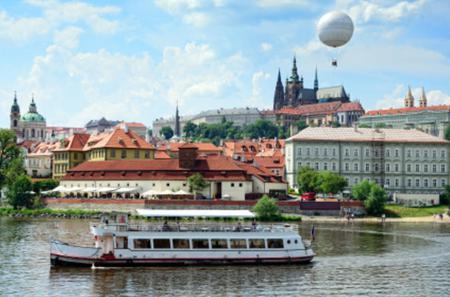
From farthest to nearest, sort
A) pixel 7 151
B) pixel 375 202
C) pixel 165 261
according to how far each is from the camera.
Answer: pixel 7 151
pixel 375 202
pixel 165 261

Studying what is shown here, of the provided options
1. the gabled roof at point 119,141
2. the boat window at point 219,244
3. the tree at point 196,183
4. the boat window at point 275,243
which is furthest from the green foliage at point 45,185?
the boat window at point 275,243

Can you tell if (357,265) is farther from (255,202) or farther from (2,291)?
(255,202)

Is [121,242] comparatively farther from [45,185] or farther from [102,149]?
[45,185]

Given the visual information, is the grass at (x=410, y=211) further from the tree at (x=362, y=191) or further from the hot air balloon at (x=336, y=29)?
the hot air balloon at (x=336, y=29)

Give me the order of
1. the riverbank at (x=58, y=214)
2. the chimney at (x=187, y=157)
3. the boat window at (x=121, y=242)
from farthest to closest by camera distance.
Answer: the chimney at (x=187, y=157), the riverbank at (x=58, y=214), the boat window at (x=121, y=242)

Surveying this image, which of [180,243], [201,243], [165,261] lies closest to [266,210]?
[201,243]

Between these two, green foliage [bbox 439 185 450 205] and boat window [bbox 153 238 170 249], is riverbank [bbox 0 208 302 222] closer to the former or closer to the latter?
green foliage [bbox 439 185 450 205]

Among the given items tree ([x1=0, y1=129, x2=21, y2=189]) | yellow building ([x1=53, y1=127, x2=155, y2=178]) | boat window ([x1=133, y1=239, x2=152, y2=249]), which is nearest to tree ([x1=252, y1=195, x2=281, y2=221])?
yellow building ([x1=53, y1=127, x2=155, y2=178])

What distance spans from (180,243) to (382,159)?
69.2 metres

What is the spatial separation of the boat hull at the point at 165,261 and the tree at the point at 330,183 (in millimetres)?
51884

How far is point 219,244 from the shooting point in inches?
2036

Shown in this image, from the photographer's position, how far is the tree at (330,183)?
10362cm

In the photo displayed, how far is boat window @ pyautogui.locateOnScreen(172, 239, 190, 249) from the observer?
51.1m

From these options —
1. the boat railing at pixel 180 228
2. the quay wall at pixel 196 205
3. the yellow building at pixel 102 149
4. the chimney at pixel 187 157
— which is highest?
the yellow building at pixel 102 149
